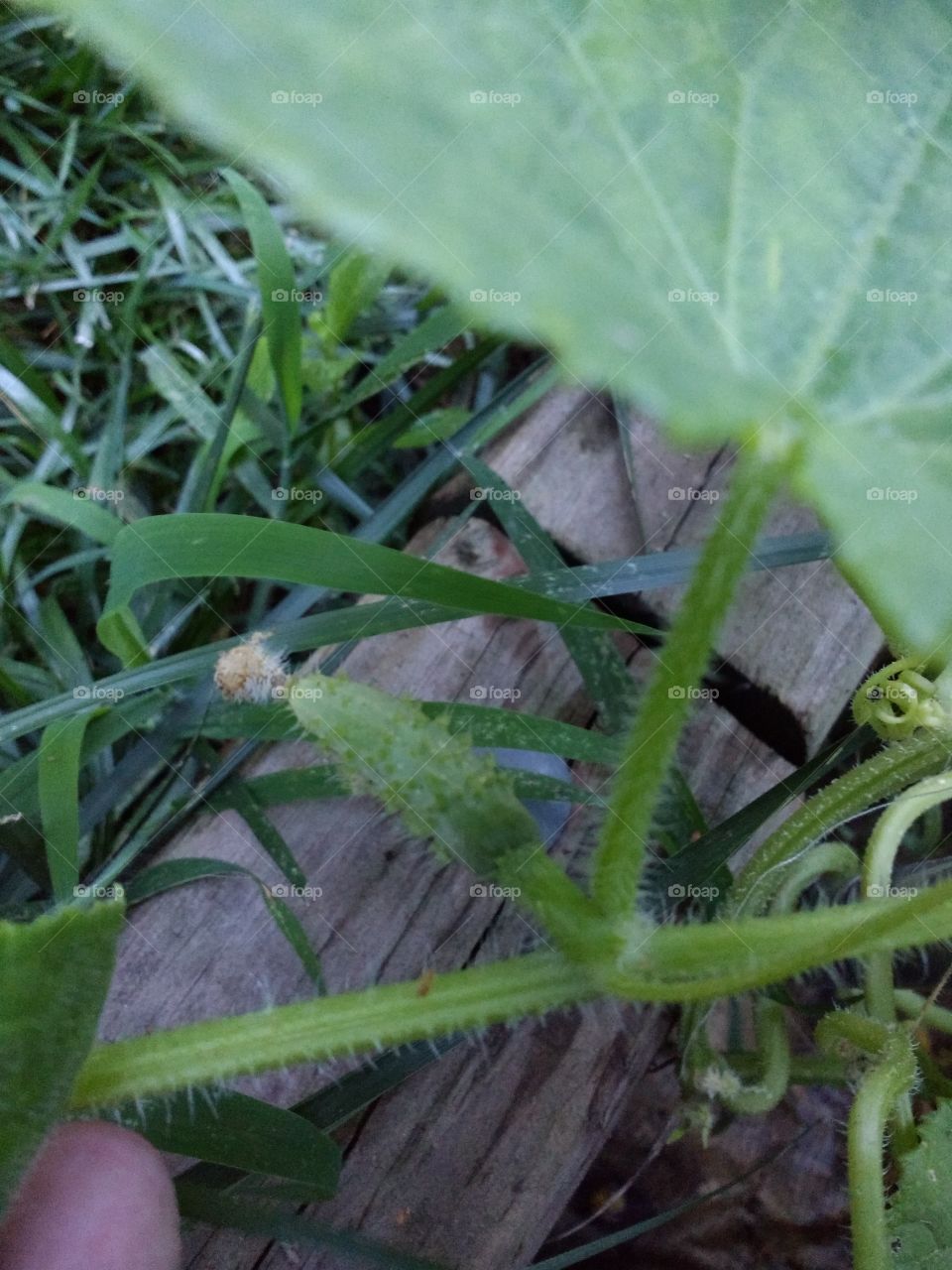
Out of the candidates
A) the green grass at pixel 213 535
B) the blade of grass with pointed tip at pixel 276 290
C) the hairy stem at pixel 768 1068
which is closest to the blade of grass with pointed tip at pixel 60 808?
the green grass at pixel 213 535

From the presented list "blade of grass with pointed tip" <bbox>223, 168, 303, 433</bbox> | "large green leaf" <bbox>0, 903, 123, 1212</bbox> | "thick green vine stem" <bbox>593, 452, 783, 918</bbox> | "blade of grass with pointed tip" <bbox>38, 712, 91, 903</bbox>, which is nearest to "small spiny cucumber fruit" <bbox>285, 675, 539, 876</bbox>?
"thick green vine stem" <bbox>593, 452, 783, 918</bbox>

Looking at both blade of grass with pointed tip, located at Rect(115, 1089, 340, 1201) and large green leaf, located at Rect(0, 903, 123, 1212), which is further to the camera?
blade of grass with pointed tip, located at Rect(115, 1089, 340, 1201)

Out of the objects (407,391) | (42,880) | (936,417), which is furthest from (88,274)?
(936,417)

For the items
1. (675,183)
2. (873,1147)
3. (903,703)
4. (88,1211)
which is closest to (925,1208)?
(873,1147)

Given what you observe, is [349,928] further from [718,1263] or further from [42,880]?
[718,1263]

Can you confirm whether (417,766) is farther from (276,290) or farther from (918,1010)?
(276,290)

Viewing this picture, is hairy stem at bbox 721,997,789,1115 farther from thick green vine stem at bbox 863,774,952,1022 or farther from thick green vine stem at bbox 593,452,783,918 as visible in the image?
thick green vine stem at bbox 593,452,783,918
